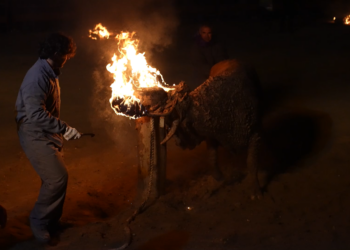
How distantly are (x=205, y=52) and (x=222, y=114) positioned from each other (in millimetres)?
2271

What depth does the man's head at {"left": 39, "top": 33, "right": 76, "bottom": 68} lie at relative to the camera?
402 centimetres

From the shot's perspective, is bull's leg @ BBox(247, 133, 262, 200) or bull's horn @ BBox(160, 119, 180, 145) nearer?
bull's horn @ BBox(160, 119, 180, 145)

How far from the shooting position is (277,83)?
11.0 metres

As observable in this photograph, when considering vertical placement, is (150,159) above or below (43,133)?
below

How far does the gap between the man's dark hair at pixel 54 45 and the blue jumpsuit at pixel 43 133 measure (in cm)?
10

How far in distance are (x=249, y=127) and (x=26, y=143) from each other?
113 inches

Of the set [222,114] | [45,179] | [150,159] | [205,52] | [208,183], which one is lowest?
[208,183]

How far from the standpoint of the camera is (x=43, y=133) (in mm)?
4109

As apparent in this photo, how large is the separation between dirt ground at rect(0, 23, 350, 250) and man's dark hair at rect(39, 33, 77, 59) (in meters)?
2.06

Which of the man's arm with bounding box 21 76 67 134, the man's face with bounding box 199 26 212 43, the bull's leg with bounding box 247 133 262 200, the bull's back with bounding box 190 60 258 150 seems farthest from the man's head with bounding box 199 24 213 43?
the man's arm with bounding box 21 76 67 134

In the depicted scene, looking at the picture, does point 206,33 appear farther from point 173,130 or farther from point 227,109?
point 173,130

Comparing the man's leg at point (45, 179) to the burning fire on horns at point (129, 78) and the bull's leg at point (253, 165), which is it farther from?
the bull's leg at point (253, 165)

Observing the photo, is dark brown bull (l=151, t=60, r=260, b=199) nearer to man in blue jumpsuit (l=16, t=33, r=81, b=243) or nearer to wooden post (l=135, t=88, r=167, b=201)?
wooden post (l=135, t=88, r=167, b=201)

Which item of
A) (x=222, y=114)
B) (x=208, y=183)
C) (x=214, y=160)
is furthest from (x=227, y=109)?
(x=208, y=183)
